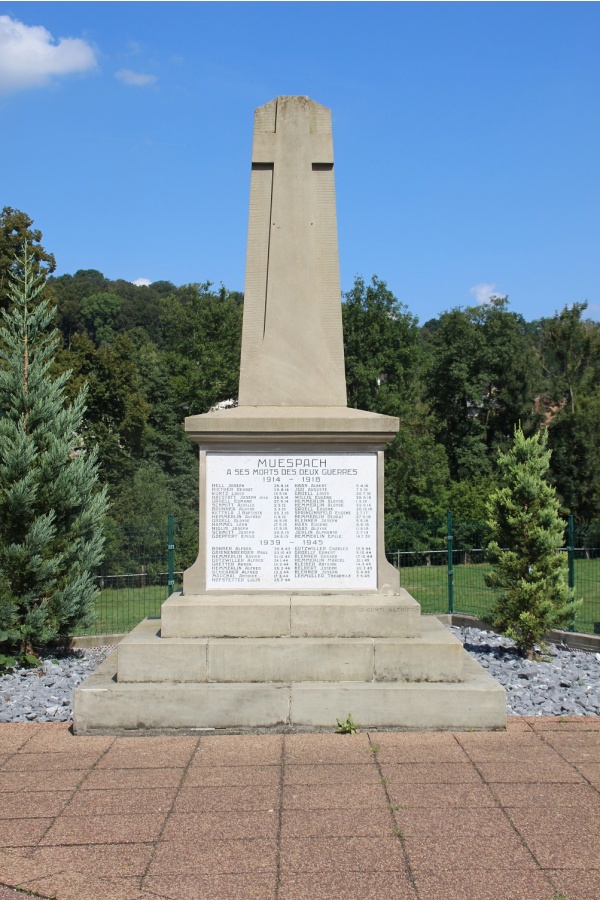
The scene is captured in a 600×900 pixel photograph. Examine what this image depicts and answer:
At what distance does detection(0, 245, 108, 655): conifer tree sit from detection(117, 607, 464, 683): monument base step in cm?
311

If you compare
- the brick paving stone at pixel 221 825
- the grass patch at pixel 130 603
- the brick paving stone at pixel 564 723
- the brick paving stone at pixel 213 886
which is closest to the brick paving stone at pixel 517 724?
the brick paving stone at pixel 564 723

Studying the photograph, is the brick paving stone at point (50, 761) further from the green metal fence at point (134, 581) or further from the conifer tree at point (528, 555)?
the green metal fence at point (134, 581)

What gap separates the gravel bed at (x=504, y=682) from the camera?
23.5 ft

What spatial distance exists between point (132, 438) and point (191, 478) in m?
2.71

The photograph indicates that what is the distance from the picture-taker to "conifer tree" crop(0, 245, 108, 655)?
909 centimetres

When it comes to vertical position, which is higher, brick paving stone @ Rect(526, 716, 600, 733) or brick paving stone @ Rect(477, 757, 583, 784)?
brick paving stone @ Rect(526, 716, 600, 733)

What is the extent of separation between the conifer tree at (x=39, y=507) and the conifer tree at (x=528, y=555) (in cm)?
470

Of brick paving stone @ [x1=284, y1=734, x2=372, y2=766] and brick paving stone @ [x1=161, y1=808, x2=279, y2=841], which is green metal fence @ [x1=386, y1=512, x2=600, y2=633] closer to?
brick paving stone @ [x1=284, y1=734, x2=372, y2=766]

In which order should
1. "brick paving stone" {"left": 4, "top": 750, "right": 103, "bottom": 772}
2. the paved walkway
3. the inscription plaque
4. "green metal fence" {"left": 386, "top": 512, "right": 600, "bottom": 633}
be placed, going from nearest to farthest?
1. the paved walkway
2. "brick paving stone" {"left": 4, "top": 750, "right": 103, "bottom": 772}
3. the inscription plaque
4. "green metal fence" {"left": 386, "top": 512, "right": 600, "bottom": 633}

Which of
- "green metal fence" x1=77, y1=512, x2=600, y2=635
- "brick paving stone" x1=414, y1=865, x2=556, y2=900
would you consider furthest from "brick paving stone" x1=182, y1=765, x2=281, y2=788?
"green metal fence" x1=77, y1=512, x2=600, y2=635

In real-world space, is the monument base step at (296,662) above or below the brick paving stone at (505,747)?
above

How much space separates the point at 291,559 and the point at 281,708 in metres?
1.22

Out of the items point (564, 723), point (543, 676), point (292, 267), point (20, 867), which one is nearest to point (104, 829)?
point (20, 867)

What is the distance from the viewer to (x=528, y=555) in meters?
9.95
